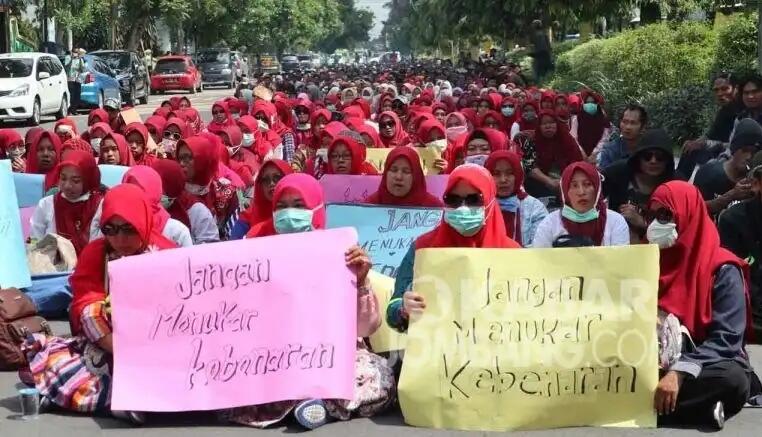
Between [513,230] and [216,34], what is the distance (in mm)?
63427

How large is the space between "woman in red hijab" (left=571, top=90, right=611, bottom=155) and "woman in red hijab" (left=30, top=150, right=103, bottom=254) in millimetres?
7088

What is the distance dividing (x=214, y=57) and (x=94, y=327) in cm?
Result: 5140

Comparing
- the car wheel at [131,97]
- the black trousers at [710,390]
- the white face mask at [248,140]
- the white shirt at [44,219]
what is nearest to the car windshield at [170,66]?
the car wheel at [131,97]

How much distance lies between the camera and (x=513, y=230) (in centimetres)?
816

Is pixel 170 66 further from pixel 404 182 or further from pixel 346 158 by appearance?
pixel 404 182

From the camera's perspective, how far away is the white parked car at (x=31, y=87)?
27734 mm

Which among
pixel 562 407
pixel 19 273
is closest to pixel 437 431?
pixel 562 407

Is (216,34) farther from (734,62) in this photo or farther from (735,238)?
(735,238)

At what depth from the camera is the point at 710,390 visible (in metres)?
5.67

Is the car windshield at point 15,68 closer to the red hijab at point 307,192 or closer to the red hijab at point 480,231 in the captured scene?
the red hijab at point 307,192

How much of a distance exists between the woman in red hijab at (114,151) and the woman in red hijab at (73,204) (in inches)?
55.9

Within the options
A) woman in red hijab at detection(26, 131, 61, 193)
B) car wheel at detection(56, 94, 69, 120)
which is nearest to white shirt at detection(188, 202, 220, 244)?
woman in red hijab at detection(26, 131, 61, 193)

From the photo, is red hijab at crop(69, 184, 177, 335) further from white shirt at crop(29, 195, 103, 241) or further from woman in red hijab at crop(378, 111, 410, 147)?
woman in red hijab at crop(378, 111, 410, 147)

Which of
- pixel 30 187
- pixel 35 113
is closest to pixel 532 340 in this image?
pixel 30 187
